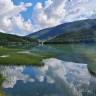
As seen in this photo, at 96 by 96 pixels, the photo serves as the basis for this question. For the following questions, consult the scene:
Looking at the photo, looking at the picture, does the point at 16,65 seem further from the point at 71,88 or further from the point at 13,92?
the point at 71,88

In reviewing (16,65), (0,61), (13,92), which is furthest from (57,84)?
(0,61)

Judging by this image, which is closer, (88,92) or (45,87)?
(88,92)

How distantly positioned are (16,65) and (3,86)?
1773 centimetres

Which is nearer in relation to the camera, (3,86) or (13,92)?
(13,92)

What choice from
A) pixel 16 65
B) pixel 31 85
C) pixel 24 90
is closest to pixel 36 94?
pixel 24 90

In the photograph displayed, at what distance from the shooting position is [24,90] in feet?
65.2

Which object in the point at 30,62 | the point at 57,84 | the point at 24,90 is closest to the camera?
the point at 24,90

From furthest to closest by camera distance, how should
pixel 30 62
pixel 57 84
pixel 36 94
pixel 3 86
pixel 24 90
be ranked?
pixel 30 62 → pixel 57 84 → pixel 3 86 → pixel 24 90 → pixel 36 94

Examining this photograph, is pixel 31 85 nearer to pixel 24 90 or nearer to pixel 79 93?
pixel 24 90

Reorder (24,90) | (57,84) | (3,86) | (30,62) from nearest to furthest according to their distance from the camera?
1. (24,90)
2. (3,86)
3. (57,84)
4. (30,62)

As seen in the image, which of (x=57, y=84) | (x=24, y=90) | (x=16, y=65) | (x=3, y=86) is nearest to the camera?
(x=24, y=90)

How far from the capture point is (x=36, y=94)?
18297 mm

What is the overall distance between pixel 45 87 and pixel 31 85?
9.08 feet

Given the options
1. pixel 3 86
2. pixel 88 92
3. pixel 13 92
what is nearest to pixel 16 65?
pixel 3 86
